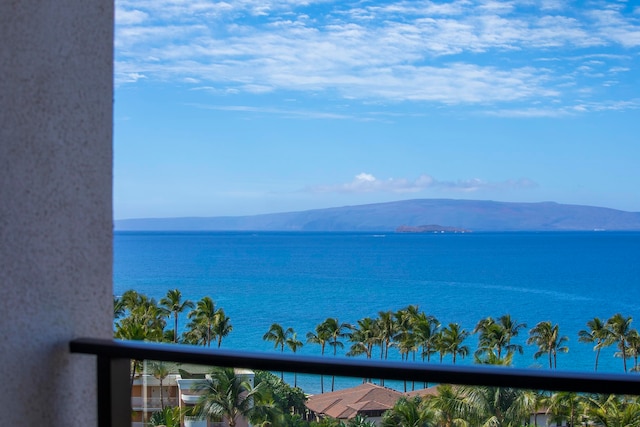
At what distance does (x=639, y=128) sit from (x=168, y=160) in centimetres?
3325

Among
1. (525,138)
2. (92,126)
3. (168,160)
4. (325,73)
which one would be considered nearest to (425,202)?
(525,138)

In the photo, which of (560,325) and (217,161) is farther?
(217,161)

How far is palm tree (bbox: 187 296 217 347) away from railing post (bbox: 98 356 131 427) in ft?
110

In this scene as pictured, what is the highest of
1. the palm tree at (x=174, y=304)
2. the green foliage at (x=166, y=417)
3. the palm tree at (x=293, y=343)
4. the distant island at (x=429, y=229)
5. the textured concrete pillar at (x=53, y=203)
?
the distant island at (x=429, y=229)

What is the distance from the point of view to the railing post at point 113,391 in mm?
1535

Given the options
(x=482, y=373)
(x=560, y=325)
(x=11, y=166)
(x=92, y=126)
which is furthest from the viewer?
(x=560, y=325)

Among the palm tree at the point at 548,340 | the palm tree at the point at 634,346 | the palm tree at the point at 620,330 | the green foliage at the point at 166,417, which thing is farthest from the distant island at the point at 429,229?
the green foliage at the point at 166,417

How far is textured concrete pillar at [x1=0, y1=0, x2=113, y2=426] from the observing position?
1.44 m

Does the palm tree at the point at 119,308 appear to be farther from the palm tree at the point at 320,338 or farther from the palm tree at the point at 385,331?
the palm tree at the point at 385,331

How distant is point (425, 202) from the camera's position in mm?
53000

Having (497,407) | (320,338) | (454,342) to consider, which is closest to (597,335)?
(454,342)

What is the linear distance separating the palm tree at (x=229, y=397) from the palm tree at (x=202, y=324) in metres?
33.6

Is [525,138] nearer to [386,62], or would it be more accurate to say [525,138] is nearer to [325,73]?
[386,62]

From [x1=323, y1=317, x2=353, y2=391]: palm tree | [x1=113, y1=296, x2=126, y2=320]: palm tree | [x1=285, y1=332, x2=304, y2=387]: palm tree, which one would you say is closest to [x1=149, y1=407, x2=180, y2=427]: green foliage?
[x1=113, y1=296, x2=126, y2=320]: palm tree
